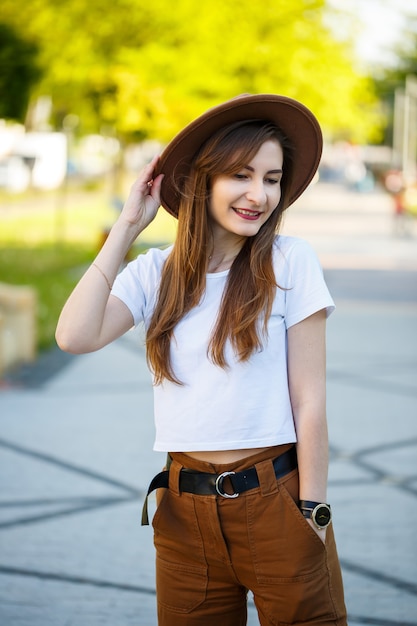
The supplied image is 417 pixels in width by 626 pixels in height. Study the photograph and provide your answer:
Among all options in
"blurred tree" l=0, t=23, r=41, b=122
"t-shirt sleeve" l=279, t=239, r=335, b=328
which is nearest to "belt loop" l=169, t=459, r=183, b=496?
"t-shirt sleeve" l=279, t=239, r=335, b=328

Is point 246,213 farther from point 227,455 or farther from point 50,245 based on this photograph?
point 50,245

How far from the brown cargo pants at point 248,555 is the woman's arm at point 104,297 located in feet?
1.14

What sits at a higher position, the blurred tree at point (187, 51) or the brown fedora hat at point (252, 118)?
the blurred tree at point (187, 51)

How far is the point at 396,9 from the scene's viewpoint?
21406 mm

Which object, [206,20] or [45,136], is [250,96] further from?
[45,136]

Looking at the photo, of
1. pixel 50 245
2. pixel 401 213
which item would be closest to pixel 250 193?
pixel 50 245

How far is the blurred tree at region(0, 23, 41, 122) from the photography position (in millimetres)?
11148

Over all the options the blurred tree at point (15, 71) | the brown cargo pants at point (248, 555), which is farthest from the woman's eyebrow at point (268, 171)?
the blurred tree at point (15, 71)

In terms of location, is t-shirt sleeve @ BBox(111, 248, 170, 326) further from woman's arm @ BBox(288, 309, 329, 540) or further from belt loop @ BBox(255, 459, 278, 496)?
belt loop @ BBox(255, 459, 278, 496)

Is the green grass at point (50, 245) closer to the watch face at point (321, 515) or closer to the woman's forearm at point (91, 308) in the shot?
the woman's forearm at point (91, 308)

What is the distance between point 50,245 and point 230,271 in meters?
17.2

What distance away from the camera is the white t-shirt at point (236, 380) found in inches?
96.0

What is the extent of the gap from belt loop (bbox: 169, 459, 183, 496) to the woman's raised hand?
1.89 feet

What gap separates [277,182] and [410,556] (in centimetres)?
250
